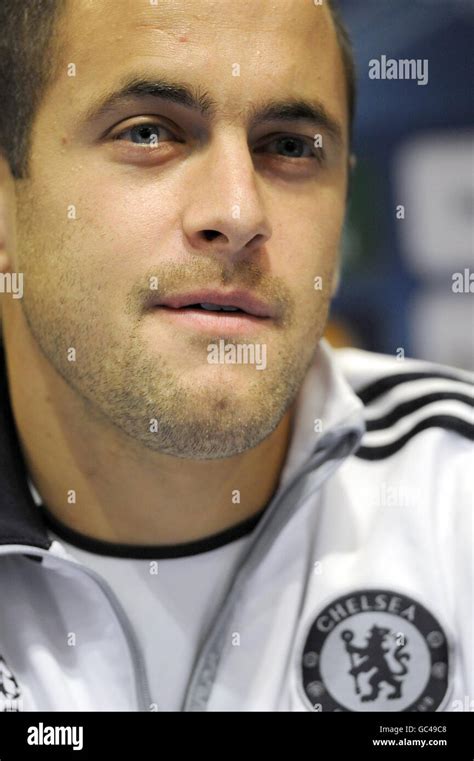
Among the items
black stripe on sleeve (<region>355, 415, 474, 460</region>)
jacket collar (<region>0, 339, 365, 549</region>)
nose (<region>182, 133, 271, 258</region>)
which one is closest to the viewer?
nose (<region>182, 133, 271, 258</region>)

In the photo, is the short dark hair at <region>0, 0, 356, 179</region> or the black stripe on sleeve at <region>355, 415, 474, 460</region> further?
the black stripe on sleeve at <region>355, 415, 474, 460</region>

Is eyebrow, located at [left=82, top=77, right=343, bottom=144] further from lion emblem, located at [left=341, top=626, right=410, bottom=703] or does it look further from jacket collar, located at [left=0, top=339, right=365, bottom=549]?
lion emblem, located at [left=341, top=626, right=410, bottom=703]

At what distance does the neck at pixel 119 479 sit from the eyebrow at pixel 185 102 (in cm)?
32

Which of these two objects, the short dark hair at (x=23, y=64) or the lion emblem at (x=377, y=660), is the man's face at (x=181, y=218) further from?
the lion emblem at (x=377, y=660)

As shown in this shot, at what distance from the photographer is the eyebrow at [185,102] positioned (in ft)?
2.84

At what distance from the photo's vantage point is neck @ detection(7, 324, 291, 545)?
1011 mm

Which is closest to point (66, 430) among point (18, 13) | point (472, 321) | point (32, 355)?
point (32, 355)

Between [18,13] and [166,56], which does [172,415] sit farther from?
[18,13]

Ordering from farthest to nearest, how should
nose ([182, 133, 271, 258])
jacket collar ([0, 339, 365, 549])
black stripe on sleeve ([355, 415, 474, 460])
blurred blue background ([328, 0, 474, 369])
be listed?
blurred blue background ([328, 0, 474, 369]), black stripe on sleeve ([355, 415, 474, 460]), jacket collar ([0, 339, 365, 549]), nose ([182, 133, 271, 258])

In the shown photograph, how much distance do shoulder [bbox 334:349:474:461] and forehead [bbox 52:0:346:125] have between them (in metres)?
0.44

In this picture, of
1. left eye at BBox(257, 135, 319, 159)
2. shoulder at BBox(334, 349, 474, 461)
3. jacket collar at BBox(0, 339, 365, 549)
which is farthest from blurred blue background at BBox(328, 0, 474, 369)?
left eye at BBox(257, 135, 319, 159)

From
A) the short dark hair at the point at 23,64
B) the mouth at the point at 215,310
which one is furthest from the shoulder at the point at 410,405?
the short dark hair at the point at 23,64

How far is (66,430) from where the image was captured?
1.04 meters

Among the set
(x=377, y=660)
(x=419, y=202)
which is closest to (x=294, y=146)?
(x=377, y=660)
